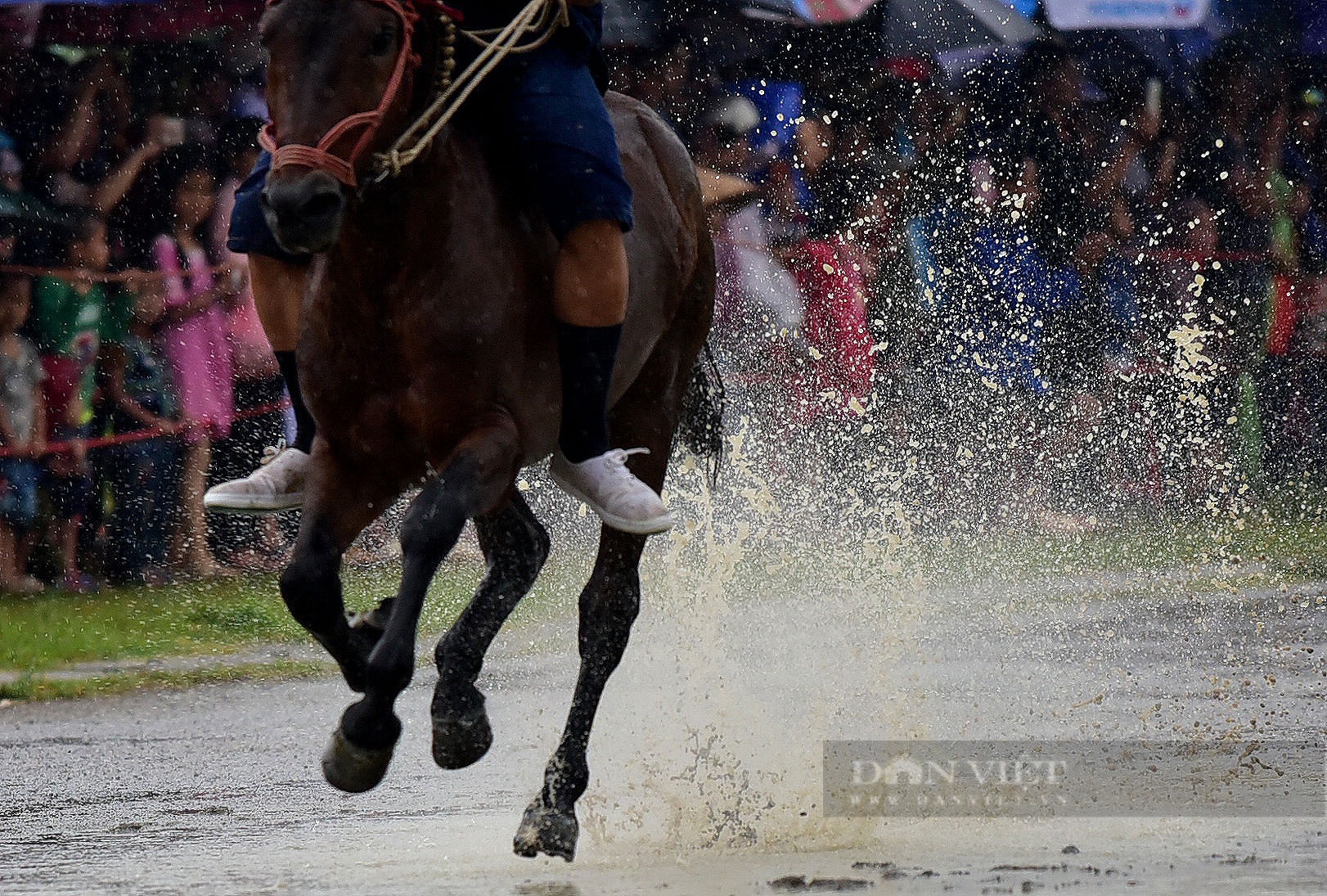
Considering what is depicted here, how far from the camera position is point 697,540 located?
10062mm

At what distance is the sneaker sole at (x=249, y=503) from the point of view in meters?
5.39

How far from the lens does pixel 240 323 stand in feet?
Answer: 32.9

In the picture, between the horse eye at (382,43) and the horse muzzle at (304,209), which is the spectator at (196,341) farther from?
the horse muzzle at (304,209)

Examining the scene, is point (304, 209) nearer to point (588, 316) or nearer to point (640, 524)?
point (588, 316)

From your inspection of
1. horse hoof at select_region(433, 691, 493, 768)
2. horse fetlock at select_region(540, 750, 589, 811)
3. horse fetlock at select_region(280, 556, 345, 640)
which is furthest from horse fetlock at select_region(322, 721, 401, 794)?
horse fetlock at select_region(540, 750, 589, 811)

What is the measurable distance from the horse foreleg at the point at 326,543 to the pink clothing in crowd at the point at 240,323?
16.1 feet

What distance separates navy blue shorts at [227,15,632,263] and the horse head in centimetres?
49

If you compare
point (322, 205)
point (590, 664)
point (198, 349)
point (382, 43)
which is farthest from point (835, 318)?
point (322, 205)

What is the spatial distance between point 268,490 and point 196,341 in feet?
15.3

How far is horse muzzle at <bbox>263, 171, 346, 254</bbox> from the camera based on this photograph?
447 cm

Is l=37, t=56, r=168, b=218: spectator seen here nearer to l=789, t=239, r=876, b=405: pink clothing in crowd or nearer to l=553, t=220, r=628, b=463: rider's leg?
l=789, t=239, r=876, b=405: pink clothing in crowd

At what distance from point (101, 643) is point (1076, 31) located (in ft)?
19.7

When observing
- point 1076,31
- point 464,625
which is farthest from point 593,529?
point 464,625

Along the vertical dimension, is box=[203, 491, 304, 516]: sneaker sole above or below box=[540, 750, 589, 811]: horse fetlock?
above
